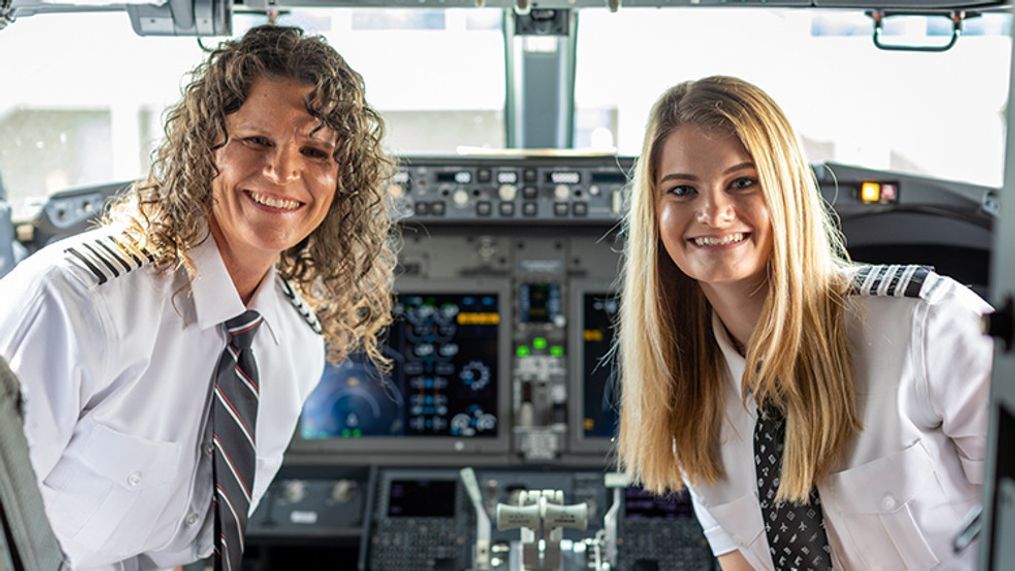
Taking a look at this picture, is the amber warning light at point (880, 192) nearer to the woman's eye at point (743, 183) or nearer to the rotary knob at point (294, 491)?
the woman's eye at point (743, 183)

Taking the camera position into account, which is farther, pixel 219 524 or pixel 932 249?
pixel 932 249

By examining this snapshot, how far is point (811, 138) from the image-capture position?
374 cm

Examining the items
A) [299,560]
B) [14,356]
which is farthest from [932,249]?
[14,356]

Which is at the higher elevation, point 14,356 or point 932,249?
point 932,249

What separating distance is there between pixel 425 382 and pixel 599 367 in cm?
56

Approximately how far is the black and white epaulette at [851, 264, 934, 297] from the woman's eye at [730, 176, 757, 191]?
24 cm

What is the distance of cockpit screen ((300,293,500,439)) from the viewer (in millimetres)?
3488

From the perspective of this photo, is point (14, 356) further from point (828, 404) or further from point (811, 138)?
point (811, 138)

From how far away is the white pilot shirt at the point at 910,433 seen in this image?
1.62m

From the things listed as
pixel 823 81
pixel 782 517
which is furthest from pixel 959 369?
pixel 823 81

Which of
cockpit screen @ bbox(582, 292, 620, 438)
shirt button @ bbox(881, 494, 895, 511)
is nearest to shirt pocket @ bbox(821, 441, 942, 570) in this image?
shirt button @ bbox(881, 494, 895, 511)

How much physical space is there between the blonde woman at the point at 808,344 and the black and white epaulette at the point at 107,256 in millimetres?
818

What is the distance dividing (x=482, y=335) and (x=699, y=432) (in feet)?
5.51

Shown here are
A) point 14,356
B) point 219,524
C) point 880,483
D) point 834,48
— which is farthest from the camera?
point 834,48
